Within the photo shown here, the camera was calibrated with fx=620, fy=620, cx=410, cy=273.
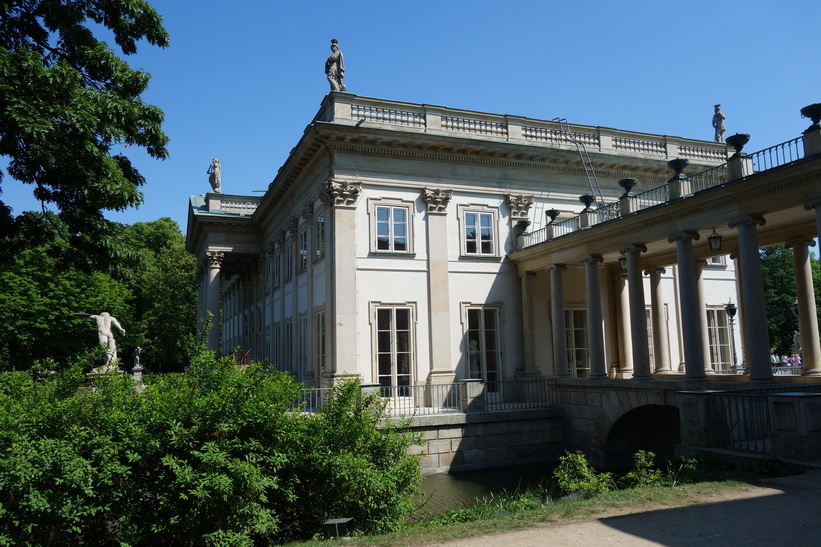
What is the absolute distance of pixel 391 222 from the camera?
73.4 feet

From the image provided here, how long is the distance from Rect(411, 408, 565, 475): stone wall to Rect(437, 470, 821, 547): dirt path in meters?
10.8

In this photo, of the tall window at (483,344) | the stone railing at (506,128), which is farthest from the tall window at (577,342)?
the stone railing at (506,128)

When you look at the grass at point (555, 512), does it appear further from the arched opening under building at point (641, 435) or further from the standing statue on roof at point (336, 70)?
the standing statue on roof at point (336, 70)

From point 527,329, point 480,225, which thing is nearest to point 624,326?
point 527,329

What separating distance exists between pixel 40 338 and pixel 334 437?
40424 mm

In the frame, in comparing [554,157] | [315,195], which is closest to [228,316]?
[315,195]

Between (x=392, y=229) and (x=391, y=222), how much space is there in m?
0.26

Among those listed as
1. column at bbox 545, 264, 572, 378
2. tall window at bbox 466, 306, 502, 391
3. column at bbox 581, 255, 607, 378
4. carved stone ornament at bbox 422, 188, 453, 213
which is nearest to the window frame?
carved stone ornament at bbox 422, 188, 453, 213

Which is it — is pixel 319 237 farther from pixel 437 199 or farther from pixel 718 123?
pixel 718 123

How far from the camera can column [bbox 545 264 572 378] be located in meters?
21.3

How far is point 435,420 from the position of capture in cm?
1859

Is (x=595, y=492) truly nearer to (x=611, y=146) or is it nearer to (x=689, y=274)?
(x=689, y=274)

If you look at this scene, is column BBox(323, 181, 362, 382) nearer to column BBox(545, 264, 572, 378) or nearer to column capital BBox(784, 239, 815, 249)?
column BBox(545, 264, 572, 378)

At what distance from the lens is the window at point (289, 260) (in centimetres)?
2834
